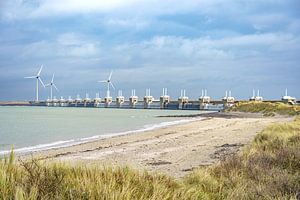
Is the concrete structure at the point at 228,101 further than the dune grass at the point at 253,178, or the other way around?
the concrete structure at the point at 228,101

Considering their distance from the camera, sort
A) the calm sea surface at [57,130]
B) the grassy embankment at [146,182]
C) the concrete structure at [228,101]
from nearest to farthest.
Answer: the grassy embankment at [146,182]
the calm sea surface at [57,130]
the concrete structure at [228,101]

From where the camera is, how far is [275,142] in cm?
1257

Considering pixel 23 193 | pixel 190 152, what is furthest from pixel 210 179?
pixel 190 152

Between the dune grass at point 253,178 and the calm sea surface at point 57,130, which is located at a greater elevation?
the dune grass at point 253,178

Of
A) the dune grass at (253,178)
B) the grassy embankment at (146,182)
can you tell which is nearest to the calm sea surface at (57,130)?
the grassy embankment at (146,182)

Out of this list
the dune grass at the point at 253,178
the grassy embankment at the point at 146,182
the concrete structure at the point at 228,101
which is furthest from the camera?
the concrete structure at the point at 228,101

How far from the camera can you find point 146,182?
19.2 ft

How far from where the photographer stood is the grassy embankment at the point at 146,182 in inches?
184

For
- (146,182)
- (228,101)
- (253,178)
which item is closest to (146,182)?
(146,182)

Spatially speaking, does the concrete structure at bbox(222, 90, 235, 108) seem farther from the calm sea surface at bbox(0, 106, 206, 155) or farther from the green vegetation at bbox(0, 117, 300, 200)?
the green vegetation at bbox(0, 117, 300, 200)

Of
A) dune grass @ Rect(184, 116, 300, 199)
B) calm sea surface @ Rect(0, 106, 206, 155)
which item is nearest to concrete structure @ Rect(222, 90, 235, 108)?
calm sea surface @ Rect(0, 106, 206, 155)

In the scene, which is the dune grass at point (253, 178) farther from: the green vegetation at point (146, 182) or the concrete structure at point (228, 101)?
the concrete structure at point (228, 101)

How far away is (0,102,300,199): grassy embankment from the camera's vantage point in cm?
467

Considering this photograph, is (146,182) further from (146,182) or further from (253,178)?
(253,178)
